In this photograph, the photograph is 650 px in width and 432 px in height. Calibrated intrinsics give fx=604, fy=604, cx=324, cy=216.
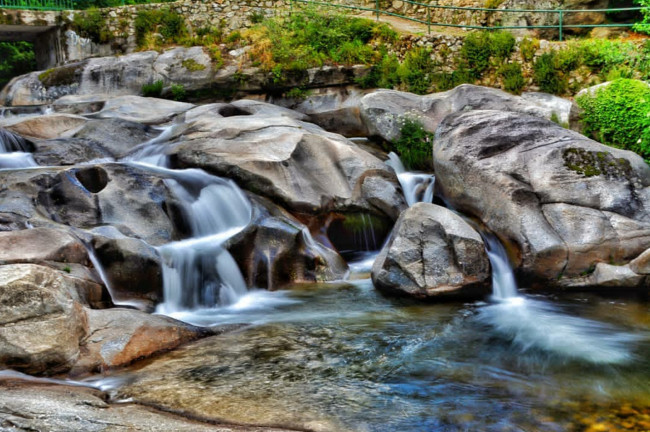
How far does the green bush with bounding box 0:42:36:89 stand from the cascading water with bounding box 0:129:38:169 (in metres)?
12.3

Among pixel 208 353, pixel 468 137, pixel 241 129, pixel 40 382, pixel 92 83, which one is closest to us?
pixel 40 382

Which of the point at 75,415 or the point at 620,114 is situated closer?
the point at 75,415

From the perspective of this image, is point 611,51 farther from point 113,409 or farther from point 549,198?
point 113,409

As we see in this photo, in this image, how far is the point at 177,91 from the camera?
16.5 m

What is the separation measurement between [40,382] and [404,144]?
994 centimetres

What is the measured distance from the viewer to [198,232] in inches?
384

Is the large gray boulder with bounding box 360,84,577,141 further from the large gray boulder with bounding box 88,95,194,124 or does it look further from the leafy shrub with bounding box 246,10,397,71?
the large gray boulder with bounding box 88,95,194,124

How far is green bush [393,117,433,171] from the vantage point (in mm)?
13438

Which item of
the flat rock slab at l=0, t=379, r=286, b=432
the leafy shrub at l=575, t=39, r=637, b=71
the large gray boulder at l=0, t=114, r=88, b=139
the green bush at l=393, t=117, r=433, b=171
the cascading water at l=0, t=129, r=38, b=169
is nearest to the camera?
the flat rock slab at l=0, t=379, r=286, b=432

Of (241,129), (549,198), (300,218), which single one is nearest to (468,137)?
(549,198)

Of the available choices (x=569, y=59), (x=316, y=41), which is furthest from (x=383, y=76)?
(x=569, y=59)

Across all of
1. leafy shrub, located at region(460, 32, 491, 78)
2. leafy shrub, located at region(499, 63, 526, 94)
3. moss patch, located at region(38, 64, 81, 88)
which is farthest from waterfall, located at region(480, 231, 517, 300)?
moss patch, located at region(38, 64, 81, 88)

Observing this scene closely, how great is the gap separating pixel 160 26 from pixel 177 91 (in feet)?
11.0

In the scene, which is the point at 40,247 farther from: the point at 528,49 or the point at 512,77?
the point at 528,49
